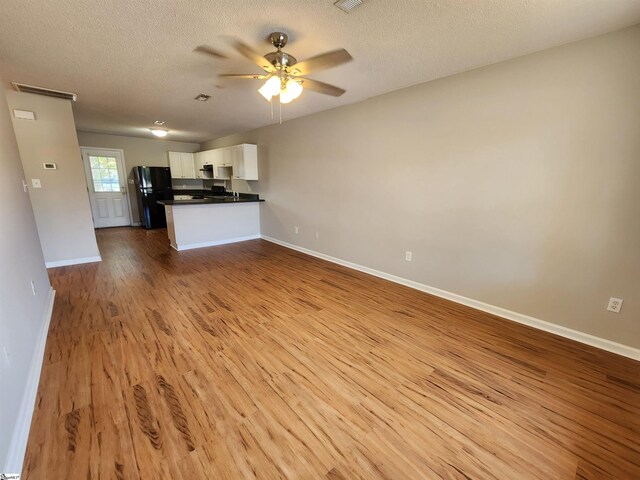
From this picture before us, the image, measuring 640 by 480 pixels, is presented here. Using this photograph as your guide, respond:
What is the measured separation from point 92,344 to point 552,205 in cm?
407

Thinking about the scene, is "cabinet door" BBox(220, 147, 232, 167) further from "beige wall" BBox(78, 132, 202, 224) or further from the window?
the window

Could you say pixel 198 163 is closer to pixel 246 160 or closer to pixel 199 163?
pixel 199 163

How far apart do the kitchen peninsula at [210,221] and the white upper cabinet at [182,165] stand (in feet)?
8.68

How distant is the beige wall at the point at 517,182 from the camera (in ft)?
6.59

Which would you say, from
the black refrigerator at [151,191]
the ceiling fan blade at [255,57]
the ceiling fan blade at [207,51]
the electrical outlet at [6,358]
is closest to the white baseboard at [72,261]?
the black refrigerator at [151,191]

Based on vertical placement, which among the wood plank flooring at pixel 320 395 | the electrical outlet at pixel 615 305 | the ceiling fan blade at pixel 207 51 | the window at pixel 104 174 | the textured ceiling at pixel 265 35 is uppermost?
the textured ceiling at pixel 265 35

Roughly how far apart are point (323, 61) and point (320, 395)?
233 centimetres

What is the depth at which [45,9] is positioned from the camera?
173 cm

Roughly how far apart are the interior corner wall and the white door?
3362 mm

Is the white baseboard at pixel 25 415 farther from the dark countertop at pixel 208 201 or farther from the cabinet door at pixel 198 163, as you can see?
the cabinet door at pixel 198 163

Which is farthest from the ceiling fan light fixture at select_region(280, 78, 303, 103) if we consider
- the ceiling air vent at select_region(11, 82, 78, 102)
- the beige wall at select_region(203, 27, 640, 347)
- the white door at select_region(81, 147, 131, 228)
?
the white door at select_region(81, 147, 131, 228)

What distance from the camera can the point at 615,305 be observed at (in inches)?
82.7

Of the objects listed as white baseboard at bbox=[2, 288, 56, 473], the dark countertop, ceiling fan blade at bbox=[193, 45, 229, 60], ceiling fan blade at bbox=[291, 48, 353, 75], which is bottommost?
white baseboard at bbox=[2, 288, 56, 473]

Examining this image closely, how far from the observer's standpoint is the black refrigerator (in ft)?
22.2
